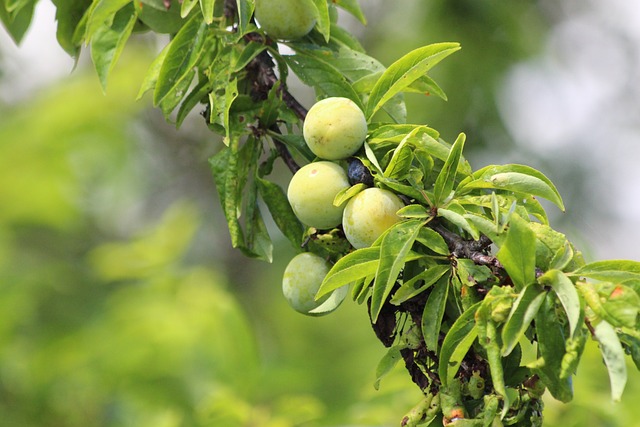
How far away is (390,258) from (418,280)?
0.09 m

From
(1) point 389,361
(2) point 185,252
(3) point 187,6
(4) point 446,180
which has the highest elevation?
(3) point 187,6

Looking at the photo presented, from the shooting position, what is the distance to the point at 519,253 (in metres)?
0.78

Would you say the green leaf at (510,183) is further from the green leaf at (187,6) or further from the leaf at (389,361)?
the green leaf at (187,6)

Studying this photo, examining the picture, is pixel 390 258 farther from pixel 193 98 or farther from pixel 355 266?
pixel 193 98

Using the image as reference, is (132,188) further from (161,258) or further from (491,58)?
(491,58)

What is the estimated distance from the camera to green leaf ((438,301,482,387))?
822 mm

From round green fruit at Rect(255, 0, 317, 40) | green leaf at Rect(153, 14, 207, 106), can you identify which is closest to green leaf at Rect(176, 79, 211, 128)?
green leaf at Rect(153, 14, 207, 106)

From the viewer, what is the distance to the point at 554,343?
2.54ft

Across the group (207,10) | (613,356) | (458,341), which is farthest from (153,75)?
(613,356)

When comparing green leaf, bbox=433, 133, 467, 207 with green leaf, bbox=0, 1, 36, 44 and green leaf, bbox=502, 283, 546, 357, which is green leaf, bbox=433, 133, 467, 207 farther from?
green leaf, bbox=0, 1, 36, 44

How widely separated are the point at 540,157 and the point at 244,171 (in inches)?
144

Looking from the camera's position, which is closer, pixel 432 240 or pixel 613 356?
pixel 613 356

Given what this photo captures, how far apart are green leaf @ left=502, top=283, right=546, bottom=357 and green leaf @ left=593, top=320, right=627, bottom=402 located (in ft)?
0.21

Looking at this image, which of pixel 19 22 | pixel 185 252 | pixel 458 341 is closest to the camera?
pixel 458 341
